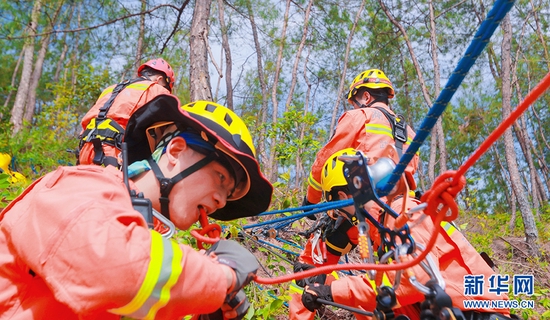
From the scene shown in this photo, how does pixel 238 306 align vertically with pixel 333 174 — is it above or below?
below

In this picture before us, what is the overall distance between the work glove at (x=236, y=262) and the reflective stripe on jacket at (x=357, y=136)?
2327 millimetres

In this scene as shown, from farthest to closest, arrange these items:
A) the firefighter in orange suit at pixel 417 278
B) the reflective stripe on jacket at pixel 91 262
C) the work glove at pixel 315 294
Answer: the work glove at pixel 315 294
the firefighter in orange suit at pixel 417 278
the reflective stripe on jacket at pixel 91 262

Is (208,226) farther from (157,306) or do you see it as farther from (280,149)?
(280,149)

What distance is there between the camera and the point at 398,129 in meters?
3.53

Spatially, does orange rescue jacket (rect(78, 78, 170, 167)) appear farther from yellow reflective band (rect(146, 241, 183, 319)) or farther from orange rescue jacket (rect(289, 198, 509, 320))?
yellow reflective band (rect(146, 241, 183, 319))

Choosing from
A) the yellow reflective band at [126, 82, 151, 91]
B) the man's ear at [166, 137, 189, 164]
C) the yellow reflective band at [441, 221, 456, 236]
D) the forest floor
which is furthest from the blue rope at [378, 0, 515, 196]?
the yellow reflective band at [126, 82, 151, 91]

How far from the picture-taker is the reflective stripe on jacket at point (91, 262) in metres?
0.96

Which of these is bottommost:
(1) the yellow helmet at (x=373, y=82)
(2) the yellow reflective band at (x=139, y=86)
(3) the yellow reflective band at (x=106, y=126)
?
(3) the yellow reflective band at (x=106, y=126)

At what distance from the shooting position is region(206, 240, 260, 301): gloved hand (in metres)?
1.27

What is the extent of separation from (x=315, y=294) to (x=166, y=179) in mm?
1618

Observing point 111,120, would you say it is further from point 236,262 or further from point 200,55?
point 236,262

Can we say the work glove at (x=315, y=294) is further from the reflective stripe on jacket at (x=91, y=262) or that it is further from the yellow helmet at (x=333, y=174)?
the reflective stripe on jacket at (x=91, y=262)

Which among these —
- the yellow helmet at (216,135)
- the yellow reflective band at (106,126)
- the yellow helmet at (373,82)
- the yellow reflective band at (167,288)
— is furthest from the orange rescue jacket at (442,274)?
the yellow reflective band at (106,126)

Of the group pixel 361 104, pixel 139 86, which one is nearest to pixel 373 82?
pixel 361 104
